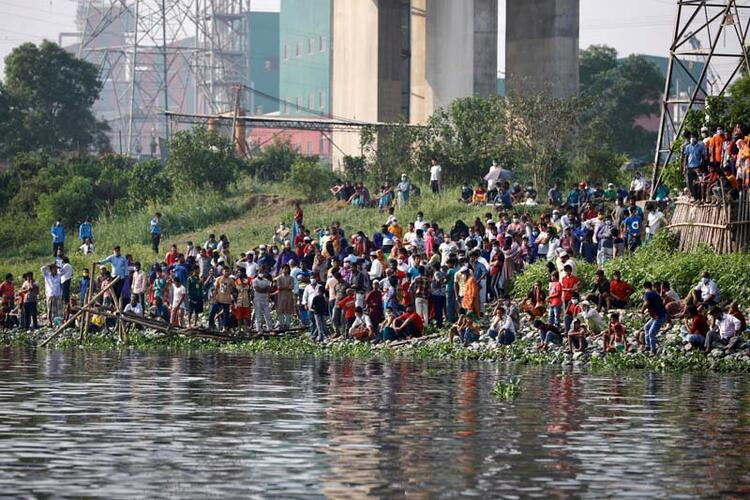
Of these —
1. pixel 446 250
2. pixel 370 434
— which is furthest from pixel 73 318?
pixel 370 434

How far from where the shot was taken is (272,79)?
175 meters

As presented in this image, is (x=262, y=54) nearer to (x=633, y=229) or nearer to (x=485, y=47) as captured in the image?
(x=485, y=47)

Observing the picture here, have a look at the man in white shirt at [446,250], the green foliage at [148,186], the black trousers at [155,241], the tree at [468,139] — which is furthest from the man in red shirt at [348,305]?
the green foliage at [148,186]

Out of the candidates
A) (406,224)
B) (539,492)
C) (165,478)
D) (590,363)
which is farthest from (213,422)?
(406,224)

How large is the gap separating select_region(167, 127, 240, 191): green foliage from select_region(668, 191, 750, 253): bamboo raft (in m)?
26.6

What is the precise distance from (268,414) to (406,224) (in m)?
27.1

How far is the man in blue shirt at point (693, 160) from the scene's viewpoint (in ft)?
115

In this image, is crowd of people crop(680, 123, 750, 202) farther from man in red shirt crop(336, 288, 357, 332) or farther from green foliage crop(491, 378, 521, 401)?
green foliage crop(491, 378, 521, 401)

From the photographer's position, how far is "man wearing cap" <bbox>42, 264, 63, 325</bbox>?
41.7 metres

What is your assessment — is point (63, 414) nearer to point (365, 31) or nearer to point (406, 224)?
point (406, 224)

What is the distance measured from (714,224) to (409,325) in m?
7.05

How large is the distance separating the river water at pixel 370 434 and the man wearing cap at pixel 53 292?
12937mm

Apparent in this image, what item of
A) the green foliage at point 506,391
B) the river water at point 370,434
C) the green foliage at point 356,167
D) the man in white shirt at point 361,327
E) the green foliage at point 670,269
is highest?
the green foliage at point 356,167

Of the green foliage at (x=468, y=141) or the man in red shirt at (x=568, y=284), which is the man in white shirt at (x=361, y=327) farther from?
the green foliage at (x=468, y=141)
